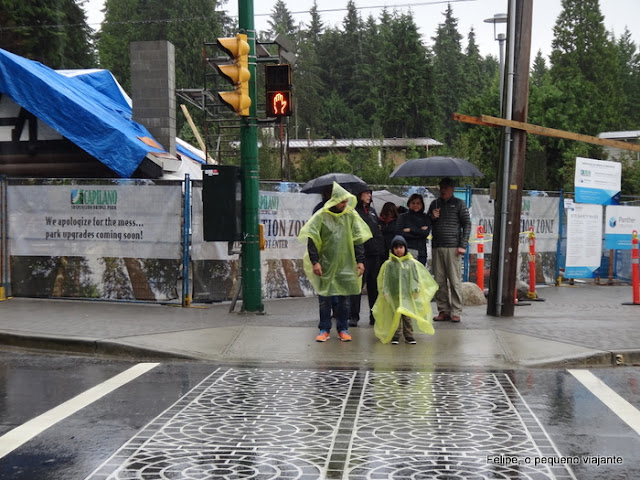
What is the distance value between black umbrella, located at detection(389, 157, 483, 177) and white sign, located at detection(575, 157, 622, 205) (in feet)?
17.2

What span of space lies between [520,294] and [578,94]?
53.1 m

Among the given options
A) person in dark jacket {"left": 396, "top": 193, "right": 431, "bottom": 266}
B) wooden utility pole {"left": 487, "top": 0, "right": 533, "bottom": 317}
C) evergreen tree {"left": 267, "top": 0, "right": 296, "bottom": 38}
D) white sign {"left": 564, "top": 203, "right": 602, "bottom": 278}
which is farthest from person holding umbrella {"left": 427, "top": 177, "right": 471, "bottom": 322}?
evergreen tree {"left": 267, "top": 0, "right": 296, "bottom": 38}

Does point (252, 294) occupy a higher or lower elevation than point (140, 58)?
lower

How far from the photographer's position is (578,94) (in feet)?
212

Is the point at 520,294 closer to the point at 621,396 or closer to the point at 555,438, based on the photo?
the point at 621,396

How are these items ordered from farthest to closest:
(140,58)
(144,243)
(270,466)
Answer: (140,58) → (144,243) → (270,466)

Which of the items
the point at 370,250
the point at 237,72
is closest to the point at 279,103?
the point at 237,72

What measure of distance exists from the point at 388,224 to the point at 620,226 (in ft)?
26.3

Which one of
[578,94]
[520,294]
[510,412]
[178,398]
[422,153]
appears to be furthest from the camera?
[578,94]

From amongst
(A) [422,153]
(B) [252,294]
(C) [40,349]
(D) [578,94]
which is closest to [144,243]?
(B) [252,294]

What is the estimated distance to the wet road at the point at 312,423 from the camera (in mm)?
5215

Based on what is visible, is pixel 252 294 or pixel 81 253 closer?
pixel 252 294

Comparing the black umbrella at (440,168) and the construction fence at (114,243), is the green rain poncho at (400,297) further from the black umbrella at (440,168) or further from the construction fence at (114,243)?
the construction fence at (114,243)

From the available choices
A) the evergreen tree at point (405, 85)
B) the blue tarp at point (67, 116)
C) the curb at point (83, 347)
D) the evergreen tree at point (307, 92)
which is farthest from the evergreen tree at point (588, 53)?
the curb at point (83, 347)
